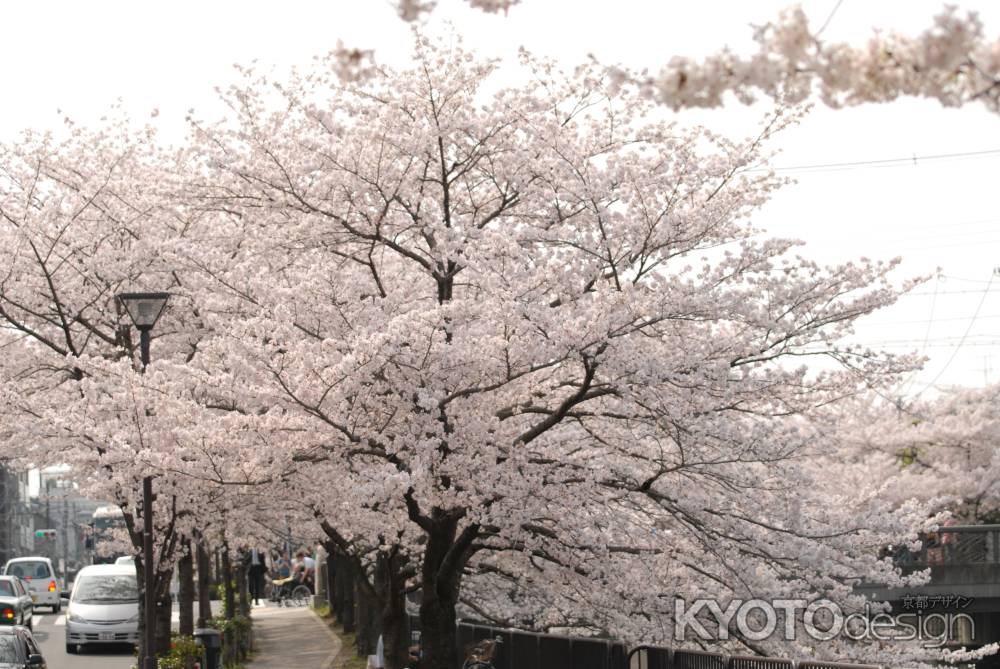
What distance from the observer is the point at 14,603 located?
29.4m

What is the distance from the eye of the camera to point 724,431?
1269 centimetres

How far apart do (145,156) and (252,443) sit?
8.62m

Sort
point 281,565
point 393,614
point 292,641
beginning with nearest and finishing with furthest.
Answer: point 393,614, point 292,641, point 281,565

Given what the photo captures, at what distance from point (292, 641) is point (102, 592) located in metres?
5.14

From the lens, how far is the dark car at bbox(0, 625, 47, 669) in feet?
53.8

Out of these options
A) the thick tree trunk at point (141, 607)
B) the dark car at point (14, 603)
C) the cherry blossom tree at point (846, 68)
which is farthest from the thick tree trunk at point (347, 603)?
the cherry blossom tree at point (846, 68)

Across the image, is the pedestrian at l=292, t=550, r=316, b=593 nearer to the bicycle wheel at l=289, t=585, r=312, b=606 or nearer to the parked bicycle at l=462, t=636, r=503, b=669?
the bicycle wheel at l=289, t=585, r=312, b=606

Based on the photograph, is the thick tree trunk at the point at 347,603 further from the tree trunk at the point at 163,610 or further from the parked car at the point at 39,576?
the parked car at the point at 39,576

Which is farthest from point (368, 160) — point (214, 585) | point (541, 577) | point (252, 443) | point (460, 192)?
point (214, 585)

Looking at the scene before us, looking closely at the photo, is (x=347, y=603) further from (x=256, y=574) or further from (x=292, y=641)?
(x=256, y=574)

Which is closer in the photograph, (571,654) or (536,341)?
(536,341)

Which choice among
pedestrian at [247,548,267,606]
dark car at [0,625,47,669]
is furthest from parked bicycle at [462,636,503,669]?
pedestrian at [247,548,267,606]

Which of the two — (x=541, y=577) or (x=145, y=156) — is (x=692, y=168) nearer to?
(x=541, y=577)

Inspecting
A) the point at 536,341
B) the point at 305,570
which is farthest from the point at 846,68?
the point at 305,570
